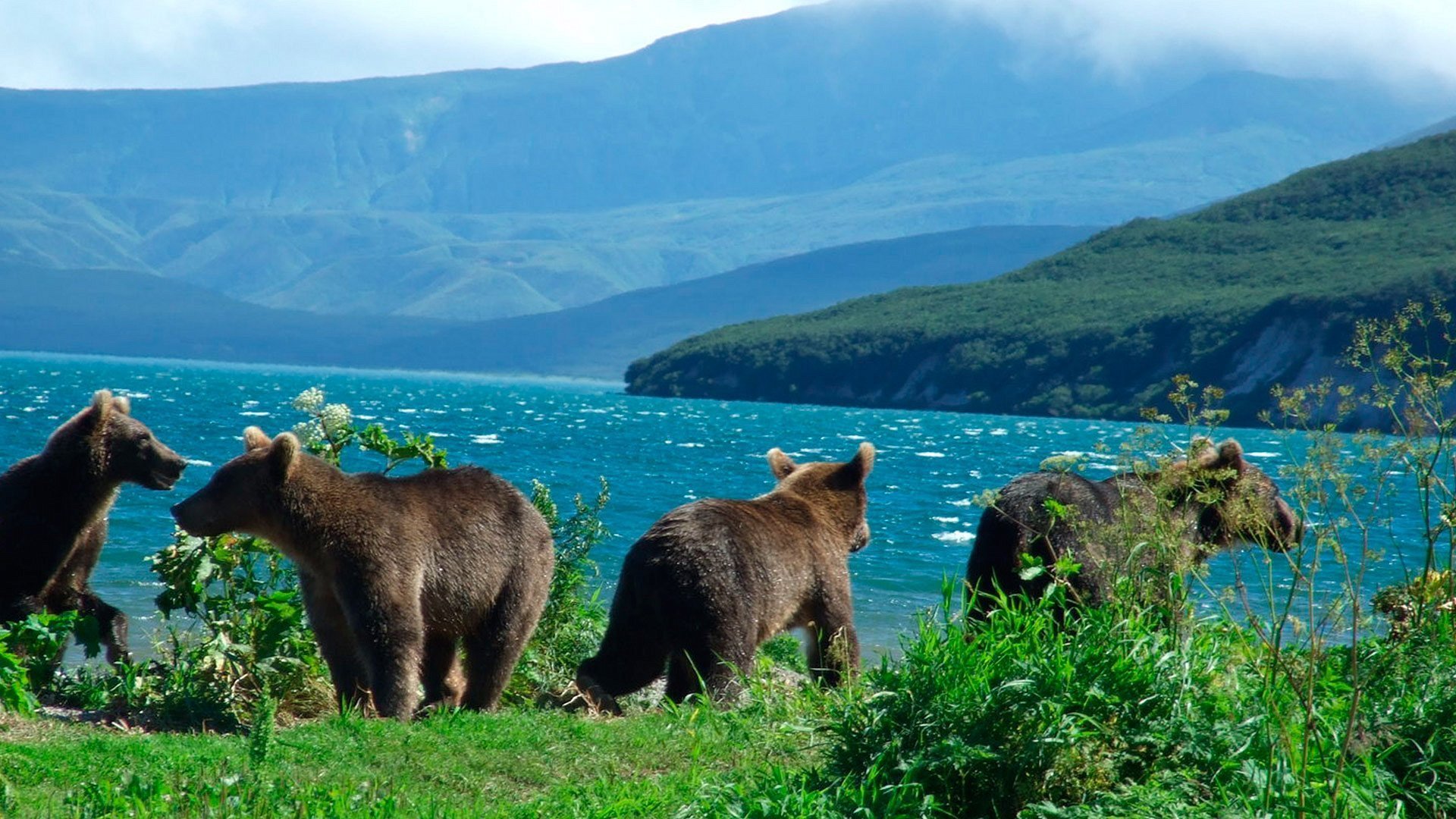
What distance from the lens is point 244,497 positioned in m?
8.81

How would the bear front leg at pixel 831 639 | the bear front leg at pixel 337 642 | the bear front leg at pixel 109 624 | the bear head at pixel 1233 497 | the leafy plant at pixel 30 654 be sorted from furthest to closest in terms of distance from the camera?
the bear front leg at pixel 109 624 → the bear front leg at pixel 831 639 → the bear front leg at pixel 337 642 → the leafy plant at pixel 30 654 → the bear head at pixel 1233 497

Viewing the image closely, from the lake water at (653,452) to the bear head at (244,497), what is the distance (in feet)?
12.1

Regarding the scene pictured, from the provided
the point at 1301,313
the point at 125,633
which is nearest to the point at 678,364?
the point at 1301,313

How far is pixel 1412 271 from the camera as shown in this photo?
134500 mm

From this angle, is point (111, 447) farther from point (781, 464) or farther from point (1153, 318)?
A: point (1153, 318)

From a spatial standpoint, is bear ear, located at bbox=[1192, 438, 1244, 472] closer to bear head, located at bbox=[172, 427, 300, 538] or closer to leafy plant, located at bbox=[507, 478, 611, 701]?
leafy plant, located at bbox=[507, 478, 611, 701]

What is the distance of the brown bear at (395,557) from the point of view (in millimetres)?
8617

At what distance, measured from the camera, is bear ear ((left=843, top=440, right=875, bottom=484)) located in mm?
10141

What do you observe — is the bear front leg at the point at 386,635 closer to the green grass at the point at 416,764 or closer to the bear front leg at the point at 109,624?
the green grass at the point at 416,764

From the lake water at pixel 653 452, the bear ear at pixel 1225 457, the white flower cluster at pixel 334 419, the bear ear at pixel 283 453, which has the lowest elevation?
the lake water at pixel 653 452

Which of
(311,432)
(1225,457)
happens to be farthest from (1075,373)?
(1225,457)

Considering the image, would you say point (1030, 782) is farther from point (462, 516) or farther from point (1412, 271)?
point (1412, 271)

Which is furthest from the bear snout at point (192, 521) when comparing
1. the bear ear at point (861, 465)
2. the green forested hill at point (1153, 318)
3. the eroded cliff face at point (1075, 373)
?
the green forested hill at point (1153, 318)

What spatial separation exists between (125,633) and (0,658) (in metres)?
2.85
